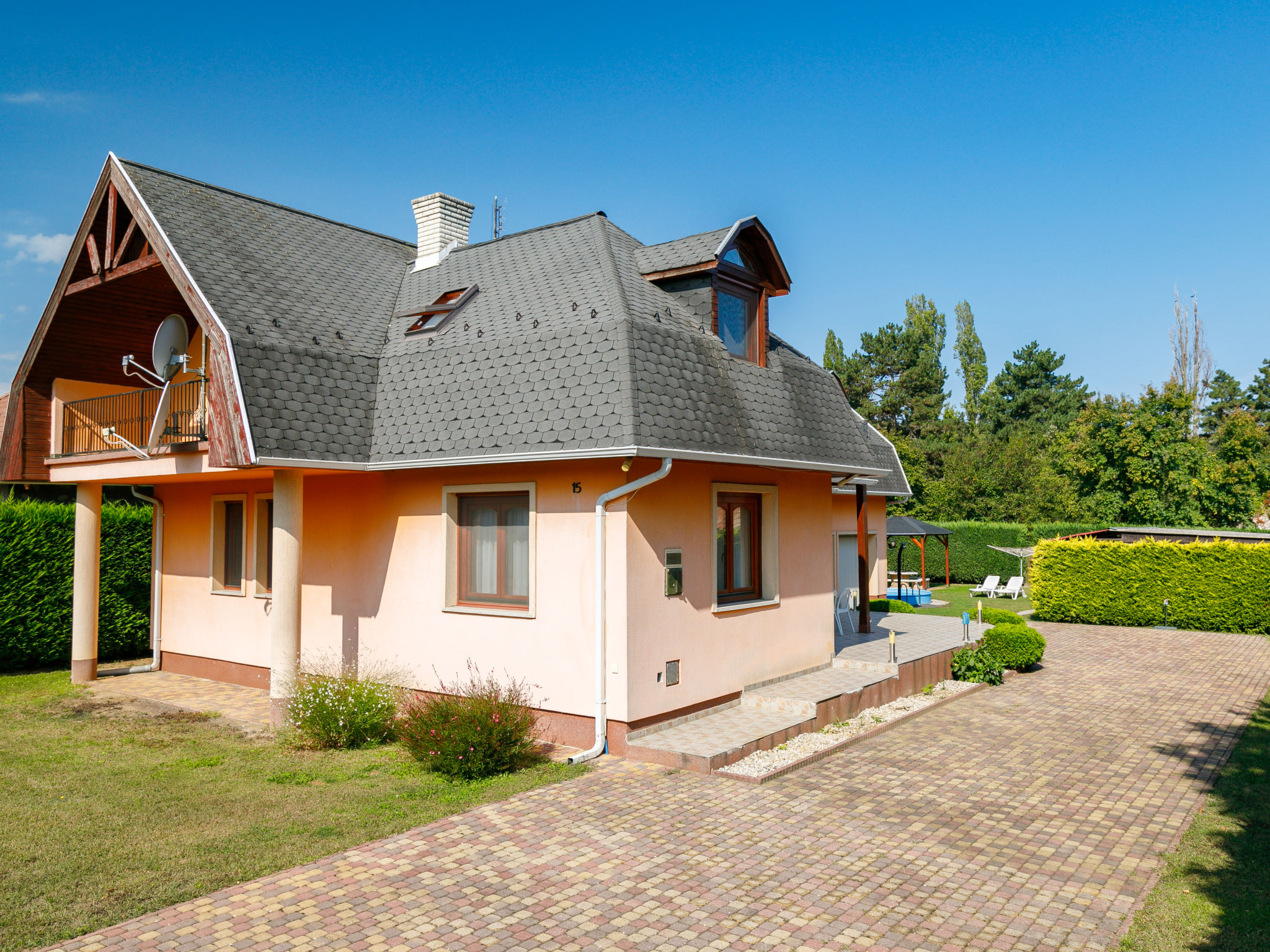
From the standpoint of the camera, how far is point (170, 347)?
39.8 feet

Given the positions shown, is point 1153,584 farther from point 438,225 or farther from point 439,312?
point 438,225

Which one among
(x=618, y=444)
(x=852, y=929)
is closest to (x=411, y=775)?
(x=618, y=444)

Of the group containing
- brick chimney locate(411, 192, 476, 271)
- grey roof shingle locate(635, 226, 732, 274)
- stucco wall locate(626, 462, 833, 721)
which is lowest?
stucco wall locate(626, 462, 833, 721)

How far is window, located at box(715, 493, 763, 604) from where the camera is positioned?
11133 mm

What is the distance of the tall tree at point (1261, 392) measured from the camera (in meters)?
62.8

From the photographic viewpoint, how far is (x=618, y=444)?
865 cm

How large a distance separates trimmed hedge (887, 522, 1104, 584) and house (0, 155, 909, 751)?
80.5 ft

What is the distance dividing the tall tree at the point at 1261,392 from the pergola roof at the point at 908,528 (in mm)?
53094

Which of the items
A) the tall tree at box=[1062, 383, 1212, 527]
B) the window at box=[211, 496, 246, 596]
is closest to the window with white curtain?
the window at box=[211, 496, 246, 596]

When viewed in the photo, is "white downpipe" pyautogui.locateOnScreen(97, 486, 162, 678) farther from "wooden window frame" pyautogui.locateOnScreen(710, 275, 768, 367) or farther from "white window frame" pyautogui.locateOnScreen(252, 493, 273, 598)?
"wooden window frame" pyautogui.locateOnScreen(710, 275, 768, 367)

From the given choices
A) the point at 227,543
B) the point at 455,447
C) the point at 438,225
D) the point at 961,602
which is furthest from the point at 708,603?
the point at 961,602

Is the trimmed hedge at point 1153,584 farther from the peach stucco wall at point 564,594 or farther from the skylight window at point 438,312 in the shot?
the skylight window at point 438,312

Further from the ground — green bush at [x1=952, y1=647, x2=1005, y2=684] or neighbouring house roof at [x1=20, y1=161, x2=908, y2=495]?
neighbouring house roof at [x1=20, y1=161, x2=908, y2=495]

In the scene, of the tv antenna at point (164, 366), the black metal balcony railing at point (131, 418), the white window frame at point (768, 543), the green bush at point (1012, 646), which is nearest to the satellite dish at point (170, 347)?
the tv antenna at point (164, 366)
